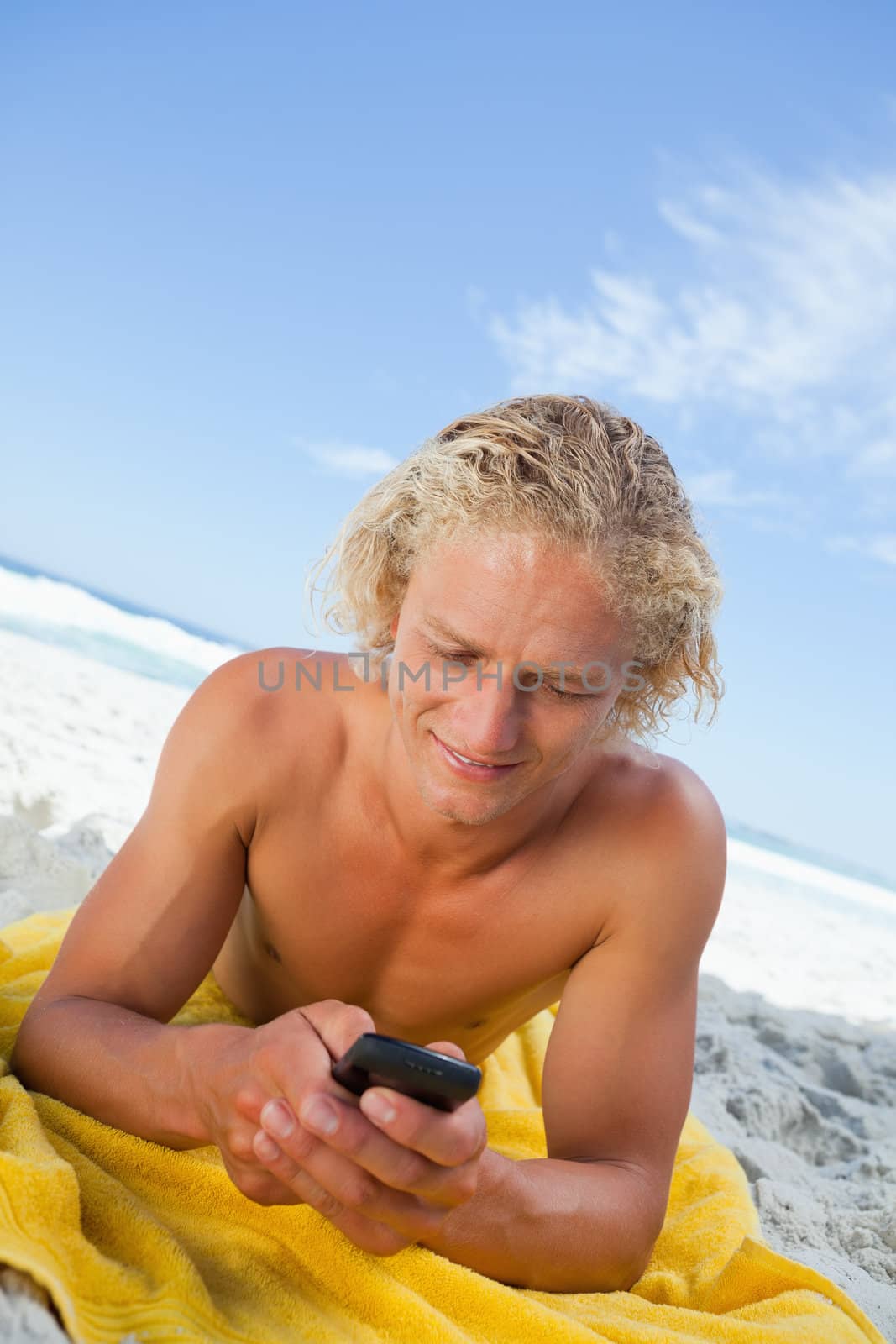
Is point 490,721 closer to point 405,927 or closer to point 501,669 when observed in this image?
point 501,669

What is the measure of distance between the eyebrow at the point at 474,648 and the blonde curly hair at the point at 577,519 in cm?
15

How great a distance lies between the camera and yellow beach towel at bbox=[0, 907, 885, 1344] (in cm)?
138

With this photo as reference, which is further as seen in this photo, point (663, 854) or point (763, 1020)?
point (763, 1020)

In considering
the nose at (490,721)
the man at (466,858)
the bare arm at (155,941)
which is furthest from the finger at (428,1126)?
the nose at (490,721)

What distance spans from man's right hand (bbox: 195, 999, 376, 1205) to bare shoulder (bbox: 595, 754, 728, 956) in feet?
Answer: 2.81

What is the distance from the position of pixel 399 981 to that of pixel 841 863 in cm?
2655

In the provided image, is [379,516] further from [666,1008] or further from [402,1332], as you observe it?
[402,1332]

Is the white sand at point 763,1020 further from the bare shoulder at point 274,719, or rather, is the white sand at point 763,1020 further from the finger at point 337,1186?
the bare shoulder at point 274,719

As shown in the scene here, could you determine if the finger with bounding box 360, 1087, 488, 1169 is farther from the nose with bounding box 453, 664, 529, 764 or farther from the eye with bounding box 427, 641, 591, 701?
the eye with bounding box 427, 641, 591, 701

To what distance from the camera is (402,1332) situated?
1562 mm

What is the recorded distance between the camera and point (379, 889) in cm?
225

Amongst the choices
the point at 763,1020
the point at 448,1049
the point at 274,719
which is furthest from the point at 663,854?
the point at 763,1020

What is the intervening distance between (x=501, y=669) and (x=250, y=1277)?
1.02 metres

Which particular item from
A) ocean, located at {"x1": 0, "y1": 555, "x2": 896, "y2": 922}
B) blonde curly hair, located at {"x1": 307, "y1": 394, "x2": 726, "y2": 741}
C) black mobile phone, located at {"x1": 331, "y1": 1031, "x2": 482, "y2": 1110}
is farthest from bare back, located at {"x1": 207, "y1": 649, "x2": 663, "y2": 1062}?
ocean, located at {"x1": 0, "y1": 555, "x2": 896, "y2": 922}
